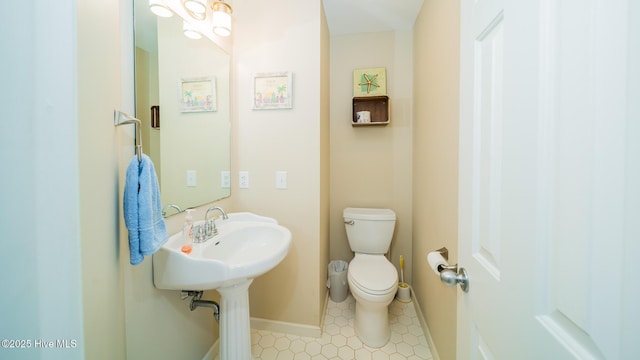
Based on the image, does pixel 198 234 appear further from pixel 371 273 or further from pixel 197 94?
pixel 371 273

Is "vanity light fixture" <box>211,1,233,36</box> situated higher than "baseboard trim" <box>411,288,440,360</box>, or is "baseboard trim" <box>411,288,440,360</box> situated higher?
"vanity light fixture" <box>211,1,233,36</box>

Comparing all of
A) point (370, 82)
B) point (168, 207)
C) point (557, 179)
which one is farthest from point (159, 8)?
point (370, 82)

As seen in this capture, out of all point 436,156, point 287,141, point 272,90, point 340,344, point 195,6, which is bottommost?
point 340,344

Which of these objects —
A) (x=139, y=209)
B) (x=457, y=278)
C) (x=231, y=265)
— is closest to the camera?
(x=457, y=278)

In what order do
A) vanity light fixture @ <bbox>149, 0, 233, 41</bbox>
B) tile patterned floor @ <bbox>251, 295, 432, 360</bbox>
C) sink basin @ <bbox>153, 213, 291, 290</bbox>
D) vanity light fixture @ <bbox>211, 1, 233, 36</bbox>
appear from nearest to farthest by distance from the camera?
1. sink basin @ <bbox>153, 213, 291, 290</bbox>
2. vanity light fixture @ <bbox>149, 0, 233, 41</bbox>
3. vanity light fixture @ <bbox>211, 1, 233, 36</bbox>
4. tile patterned floor @ <bbox>251, 295, 432, 360</bbox>

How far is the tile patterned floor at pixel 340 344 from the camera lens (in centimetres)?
138

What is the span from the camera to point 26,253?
42cm

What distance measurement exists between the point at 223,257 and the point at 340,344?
0.99 m

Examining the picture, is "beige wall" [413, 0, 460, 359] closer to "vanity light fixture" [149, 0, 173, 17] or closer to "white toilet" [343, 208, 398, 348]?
"white toilet" [343, 208, 398, 348]

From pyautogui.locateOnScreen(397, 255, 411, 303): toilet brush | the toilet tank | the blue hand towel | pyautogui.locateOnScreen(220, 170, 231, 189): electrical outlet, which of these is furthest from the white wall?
pyautogui.locateOnScreen(397, 255, 411, 303): toilet brush

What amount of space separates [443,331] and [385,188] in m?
1.15

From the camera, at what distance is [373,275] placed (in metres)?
1.53

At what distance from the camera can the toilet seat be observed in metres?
1.39

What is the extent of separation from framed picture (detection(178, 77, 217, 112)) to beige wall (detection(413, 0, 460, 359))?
1337 mm
